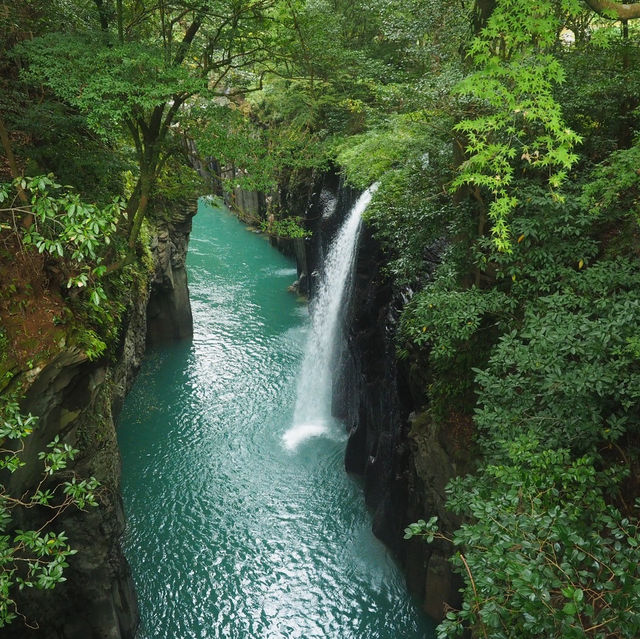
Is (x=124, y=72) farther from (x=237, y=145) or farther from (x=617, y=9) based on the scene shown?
(x=617, y=9)

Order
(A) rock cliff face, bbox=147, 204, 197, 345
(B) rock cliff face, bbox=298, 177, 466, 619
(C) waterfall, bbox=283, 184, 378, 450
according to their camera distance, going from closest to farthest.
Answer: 1. (B) rock cliff face, bbox=298, 177, 466, 619
2. (C) waterfall, bbox=283, 184, 378, 450
3. (A) rock cliff face, bbox=147, 204, 197, 345

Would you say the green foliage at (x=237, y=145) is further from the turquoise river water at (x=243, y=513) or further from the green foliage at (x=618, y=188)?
the turquoise river water at (x=243, y=513)

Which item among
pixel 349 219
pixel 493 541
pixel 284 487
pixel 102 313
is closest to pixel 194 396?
pixel 284 487

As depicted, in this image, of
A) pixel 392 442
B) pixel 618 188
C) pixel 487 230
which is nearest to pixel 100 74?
pixel 487 230

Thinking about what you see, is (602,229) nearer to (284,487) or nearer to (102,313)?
(102,313)

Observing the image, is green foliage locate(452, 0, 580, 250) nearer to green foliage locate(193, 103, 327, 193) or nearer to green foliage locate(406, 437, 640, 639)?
green foliage locate(406, 437, 640, 639)

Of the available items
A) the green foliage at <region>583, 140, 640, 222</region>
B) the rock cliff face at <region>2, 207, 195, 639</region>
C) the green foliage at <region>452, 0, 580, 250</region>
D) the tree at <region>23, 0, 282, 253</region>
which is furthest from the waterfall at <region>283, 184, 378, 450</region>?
the green foliage at <region>583, 140, 640, 222</region>
